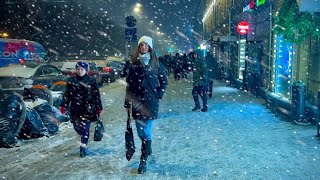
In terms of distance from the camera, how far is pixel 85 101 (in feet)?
20.1

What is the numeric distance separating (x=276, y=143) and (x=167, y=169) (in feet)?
8.75

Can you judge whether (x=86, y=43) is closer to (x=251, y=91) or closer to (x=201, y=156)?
(x=251, y=91)

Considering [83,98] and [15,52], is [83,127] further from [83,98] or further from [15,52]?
[15,52]

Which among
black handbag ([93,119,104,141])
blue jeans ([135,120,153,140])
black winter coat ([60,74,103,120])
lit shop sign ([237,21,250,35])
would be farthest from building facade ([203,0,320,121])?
black handbag ([93,119,104,141])

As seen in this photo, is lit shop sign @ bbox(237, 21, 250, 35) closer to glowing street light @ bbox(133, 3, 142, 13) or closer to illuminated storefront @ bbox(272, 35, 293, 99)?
illuminated storefront @ bbox(272, 35, 293, 99)

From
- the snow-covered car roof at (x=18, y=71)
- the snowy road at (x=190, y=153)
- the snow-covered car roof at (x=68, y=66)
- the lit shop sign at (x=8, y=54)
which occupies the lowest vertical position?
the snowy road at (x=190, y=153)

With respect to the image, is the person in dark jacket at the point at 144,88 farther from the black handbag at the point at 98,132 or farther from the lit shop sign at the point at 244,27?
the lit shop sign at the point at 244,27

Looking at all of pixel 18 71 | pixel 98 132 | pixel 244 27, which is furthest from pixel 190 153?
pixel 244 27

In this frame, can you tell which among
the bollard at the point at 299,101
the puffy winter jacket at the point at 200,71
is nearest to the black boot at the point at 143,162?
the bollard at the point at 299,101

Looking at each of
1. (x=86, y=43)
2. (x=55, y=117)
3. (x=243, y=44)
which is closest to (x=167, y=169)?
(x=55, y=117)

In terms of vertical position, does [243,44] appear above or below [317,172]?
above

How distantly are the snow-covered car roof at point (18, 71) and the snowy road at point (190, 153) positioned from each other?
3884 mm

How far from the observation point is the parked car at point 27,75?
37.1 feet

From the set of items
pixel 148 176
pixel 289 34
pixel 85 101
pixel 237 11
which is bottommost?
pixel 148 176
